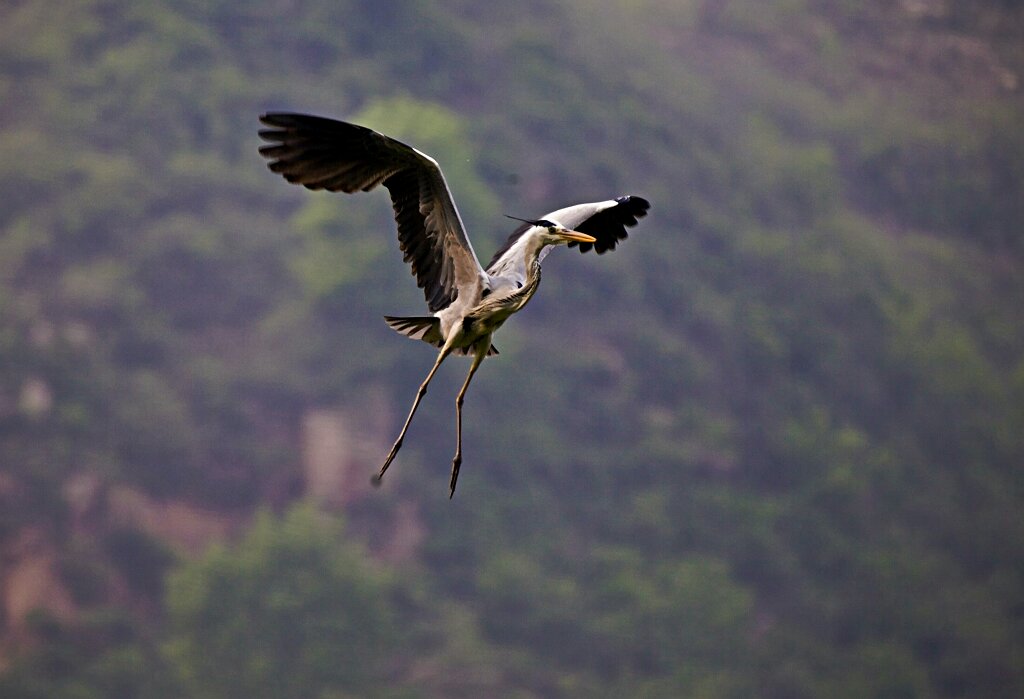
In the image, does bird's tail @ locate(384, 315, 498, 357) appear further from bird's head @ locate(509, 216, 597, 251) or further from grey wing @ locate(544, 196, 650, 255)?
grey wing @ locate(544, 196, 650, 255)

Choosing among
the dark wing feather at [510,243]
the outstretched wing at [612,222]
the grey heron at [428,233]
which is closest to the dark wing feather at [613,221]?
the outstretched wing at [612,222]

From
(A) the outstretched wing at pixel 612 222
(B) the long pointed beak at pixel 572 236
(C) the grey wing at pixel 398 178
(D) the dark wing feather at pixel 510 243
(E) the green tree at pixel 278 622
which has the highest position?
(E) the green tree at pixel 278 622

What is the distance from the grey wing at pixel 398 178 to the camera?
10969mm

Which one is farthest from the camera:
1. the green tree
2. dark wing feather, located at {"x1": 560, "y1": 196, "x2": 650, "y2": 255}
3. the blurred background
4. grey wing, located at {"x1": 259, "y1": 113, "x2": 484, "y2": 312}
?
the blurred background

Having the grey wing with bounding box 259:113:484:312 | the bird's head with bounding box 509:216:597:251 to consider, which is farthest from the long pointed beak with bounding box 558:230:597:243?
the grey wing with bounding box 259:113:484:312

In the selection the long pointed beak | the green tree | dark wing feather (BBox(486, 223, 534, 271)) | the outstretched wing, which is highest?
the green tree

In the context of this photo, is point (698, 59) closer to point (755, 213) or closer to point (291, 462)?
point (755, 213)

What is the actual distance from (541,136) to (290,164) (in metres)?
54.6

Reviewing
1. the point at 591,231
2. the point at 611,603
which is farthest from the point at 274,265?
the point at 591,231

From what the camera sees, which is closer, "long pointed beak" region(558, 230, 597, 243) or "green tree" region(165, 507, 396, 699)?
"long pointed beak" region(558, 230, 597, 243)

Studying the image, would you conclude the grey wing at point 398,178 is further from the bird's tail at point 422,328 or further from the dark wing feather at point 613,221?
the dark wing feather at point 613,221

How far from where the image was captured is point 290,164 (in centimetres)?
1098

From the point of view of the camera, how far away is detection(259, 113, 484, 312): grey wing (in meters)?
11.0

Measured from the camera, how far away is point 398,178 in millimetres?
11508
